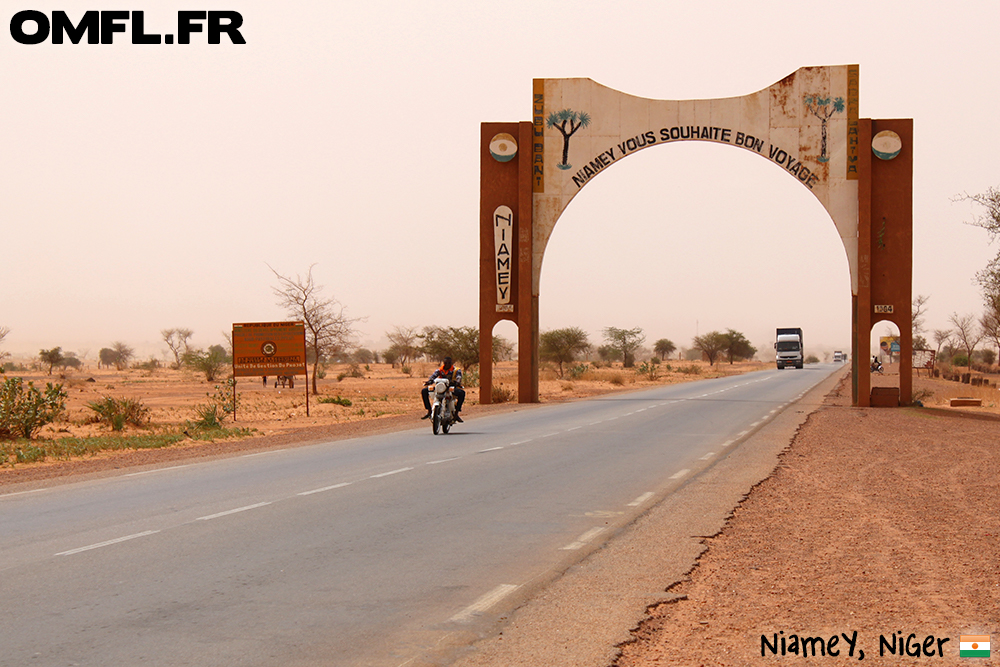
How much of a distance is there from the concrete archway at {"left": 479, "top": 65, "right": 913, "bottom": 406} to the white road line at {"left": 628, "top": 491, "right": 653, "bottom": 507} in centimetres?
2407

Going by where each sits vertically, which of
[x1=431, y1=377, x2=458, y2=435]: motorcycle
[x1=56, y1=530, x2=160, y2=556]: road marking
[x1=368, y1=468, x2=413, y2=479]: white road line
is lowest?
[x1=368, y1=468, x2=413, y2=479]: white road line

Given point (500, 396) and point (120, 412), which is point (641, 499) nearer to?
point (120, 412)

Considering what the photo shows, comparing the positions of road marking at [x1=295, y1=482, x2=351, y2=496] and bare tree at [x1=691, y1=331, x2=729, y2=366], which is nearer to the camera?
road marking at [x1=295, y1=482, x2=351, y2=496]

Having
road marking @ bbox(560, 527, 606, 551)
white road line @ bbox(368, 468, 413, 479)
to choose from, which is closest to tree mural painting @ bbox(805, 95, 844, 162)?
white road line @ bbox(368, 468, 413, 479)

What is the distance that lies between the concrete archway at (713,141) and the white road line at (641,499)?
24069 mm

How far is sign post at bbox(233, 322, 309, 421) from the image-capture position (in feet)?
95.6

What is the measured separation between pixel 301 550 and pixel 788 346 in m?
89.0

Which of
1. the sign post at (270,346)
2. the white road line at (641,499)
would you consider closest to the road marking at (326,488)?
the white road line at (641,499)

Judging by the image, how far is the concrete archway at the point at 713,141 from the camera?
1318 inches

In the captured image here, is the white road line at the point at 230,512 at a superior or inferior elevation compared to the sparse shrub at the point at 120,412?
superior

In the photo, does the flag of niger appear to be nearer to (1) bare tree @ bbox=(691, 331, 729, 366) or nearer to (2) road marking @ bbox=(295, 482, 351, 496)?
(2) road marking @ bbox=(295, 482, 351, 496)

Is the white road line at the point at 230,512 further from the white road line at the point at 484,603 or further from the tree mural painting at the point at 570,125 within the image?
the tree mural painting at the point at 570,125

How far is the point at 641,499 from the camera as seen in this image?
36.3 ft

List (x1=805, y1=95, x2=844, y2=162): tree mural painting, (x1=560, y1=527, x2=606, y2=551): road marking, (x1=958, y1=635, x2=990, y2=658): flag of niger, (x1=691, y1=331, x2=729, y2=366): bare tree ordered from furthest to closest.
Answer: (x1=691, y1=331, x2=729, y2=366): bare tree
(x1=805, y1=95, x2=844, y2=162): tree mural painting
(x1=560, y1=527, x2=606, y2=551): road marking
(x1=958, y1=635, x2=990, y2=658): flag of niger
